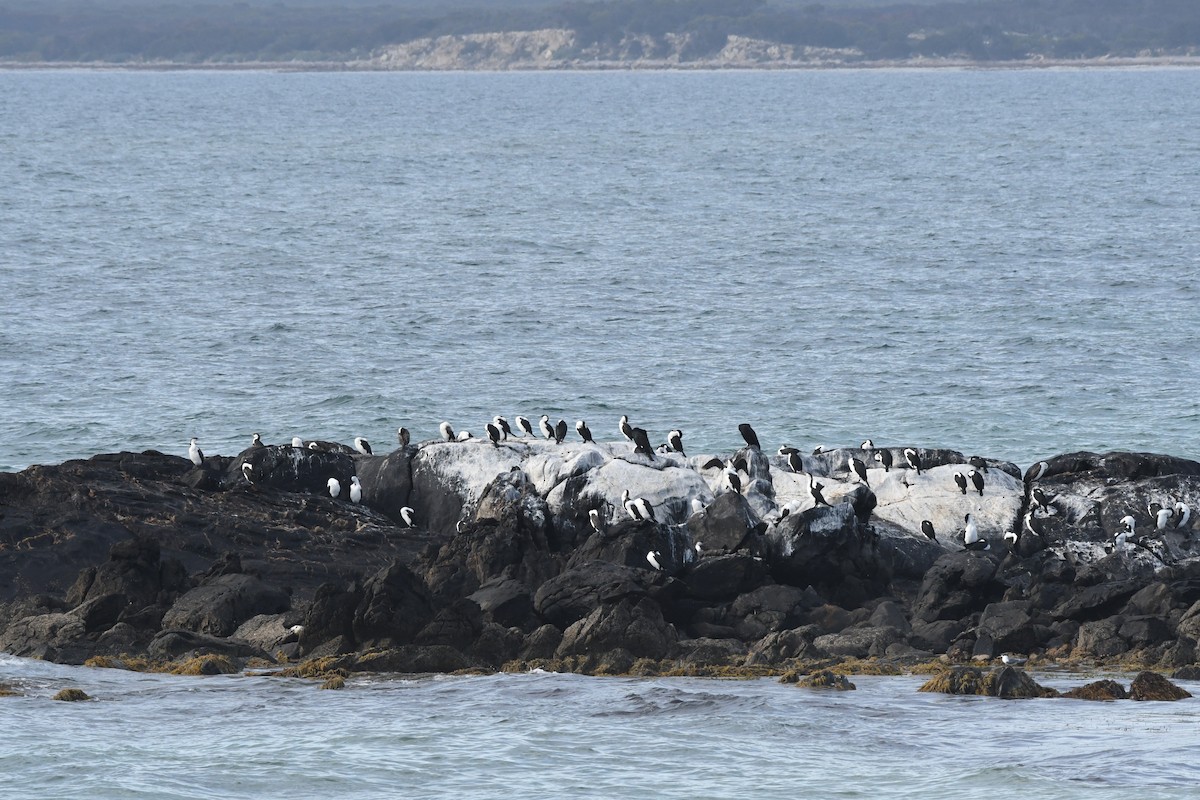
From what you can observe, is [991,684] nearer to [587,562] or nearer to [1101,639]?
[1101,639]

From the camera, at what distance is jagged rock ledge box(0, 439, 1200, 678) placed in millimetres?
25703

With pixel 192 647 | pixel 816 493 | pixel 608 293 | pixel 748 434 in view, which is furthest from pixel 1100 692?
pixel 608 293

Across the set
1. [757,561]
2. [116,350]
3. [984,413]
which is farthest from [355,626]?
[116,350]

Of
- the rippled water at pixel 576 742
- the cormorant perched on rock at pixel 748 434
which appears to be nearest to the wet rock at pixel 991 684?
the rippled water at pixel 576 742

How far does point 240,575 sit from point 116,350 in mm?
25811

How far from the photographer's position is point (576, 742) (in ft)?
72.9

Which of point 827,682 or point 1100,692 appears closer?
point 1100,692

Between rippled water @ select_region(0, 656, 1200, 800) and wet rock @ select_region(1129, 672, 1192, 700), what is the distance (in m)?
0.24

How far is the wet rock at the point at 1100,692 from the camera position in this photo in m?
23.5

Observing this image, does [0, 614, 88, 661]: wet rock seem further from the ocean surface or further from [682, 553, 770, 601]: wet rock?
the ocean surface

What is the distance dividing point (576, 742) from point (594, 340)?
31950 millimetres

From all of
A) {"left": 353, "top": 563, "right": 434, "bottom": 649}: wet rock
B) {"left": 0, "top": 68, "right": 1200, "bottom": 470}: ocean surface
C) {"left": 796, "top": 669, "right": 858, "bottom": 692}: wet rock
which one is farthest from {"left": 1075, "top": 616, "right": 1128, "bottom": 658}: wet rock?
{"left": 0, "top": 68, "right": 1200, "bottom": 470}: ocean surface

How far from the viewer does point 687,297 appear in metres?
61.5

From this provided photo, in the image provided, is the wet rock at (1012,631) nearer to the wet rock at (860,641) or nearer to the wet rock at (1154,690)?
the wet rock at (860,641)
